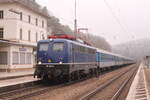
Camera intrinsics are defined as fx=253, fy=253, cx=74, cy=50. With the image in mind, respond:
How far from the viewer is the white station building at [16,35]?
32688mm

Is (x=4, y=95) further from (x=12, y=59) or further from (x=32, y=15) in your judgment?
(x=32, y=15)

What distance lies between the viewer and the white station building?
3269 centimetres

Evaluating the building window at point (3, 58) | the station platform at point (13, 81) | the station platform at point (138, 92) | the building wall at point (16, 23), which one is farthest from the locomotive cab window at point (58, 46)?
the building wall at point (16, 23)

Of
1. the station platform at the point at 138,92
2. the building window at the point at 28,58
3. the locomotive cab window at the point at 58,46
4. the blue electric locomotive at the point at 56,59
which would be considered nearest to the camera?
the station platform at the point at 138,92

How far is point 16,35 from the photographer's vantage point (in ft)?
116

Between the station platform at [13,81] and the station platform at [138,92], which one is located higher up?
the station platform at [13,81]

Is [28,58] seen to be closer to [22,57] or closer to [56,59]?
[22,57]

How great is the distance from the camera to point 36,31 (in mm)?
42688

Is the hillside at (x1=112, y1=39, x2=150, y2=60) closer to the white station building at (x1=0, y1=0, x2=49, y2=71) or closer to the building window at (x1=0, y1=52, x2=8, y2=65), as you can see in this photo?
the white station building at (x1=0, y1=0, x2=49, y2=71)

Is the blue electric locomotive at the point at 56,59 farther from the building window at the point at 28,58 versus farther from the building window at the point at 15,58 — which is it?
the building window at the point at 28,58

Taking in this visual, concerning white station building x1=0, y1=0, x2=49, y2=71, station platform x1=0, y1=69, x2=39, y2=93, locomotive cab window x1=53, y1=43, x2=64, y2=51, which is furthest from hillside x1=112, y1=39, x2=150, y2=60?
locomotive cab window x1=53, y1=43, x2=64, y2=51

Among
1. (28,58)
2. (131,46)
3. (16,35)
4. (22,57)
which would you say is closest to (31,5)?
(131,46)

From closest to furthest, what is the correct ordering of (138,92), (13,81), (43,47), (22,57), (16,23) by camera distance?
1. (138,92)
2. (43,47)
3. (13,81)
4. (16,23)
5. (22,57)

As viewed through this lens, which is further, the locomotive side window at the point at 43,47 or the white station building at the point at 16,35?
the white station building at the point at 16,35
